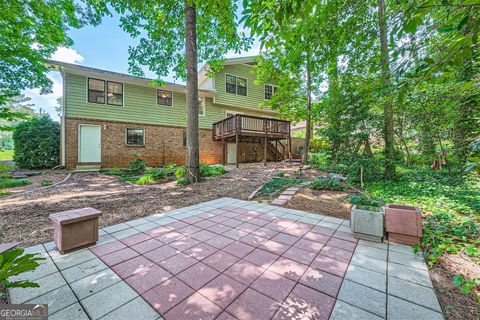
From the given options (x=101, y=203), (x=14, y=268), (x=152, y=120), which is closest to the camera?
(x=14, y=268)

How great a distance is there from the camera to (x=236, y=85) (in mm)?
14062

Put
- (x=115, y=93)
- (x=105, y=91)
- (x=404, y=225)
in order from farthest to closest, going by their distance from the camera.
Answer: (x=115, y=93) → (x=105, y=91) → (x=404, y=225)

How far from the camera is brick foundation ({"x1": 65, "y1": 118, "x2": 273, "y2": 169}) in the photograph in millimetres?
9647

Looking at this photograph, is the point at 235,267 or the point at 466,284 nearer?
the point at 466,284

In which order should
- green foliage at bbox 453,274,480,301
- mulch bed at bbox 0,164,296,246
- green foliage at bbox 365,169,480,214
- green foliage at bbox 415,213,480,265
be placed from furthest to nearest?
green foliage at bbox 365,169,480,214 < mulch bed at bbox 0,164,296,246 < green foliage at bbox 415,213,480,265 < green foliage at bbox 453,274,480,301

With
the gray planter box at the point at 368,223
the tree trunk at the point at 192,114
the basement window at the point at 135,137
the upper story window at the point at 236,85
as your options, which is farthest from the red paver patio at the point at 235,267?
the upper story window at the point at 236,85

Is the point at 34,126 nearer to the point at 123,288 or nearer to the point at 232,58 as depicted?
the point at 232,58

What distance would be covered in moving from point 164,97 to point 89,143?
196 inches

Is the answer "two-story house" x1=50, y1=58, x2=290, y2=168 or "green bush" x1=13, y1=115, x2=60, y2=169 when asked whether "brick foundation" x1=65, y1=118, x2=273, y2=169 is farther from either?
"green bush" x1=13, y1=115, x2=60, y2=169

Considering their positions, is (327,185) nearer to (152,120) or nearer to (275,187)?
(275,187)

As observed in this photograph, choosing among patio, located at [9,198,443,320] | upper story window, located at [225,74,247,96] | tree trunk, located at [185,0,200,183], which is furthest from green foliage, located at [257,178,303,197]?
upper story window, located at [225,74,247,96]

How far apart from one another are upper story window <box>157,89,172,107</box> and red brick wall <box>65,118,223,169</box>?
1.60 metres

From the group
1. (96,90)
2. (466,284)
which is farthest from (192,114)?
(96,90)

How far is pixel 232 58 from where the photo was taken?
43.4 ft
